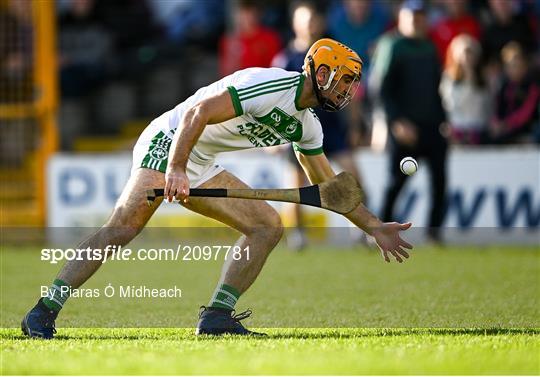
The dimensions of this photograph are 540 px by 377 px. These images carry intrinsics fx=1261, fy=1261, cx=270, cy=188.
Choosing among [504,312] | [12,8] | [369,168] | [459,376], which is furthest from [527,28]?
[459,376]

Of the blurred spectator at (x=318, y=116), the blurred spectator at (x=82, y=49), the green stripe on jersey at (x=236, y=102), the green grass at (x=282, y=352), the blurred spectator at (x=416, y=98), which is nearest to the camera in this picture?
the green grass at (x=282, y=352)

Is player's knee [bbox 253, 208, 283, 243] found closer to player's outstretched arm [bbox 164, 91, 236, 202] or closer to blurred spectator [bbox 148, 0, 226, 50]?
player's outstretched arm [bbox 164, 91, 236, 202]

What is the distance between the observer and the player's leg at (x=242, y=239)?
700 cm

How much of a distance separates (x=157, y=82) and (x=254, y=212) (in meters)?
9.19

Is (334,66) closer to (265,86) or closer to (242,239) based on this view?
(265,86)

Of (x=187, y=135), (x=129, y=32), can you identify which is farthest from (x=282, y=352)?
(x=129, y=32)

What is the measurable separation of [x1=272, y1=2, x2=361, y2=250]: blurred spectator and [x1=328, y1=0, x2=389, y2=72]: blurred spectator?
6.13 ft

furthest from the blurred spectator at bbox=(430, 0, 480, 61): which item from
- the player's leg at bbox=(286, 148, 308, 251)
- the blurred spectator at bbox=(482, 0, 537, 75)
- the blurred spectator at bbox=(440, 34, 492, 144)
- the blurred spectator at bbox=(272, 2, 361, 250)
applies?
the player's leg at bbox=(286, 148, 308, 251)

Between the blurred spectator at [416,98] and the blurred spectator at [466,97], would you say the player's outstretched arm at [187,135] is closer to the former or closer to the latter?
the blurred spectator at [416,98]

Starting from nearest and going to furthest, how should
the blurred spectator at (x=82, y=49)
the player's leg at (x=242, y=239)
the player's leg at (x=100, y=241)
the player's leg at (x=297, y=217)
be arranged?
the player's leg at (x=100, y=241) → the player's leg at (x=242, y=239) → the player's leg at (x=297, y=217) → the blurred spectator at (x=82, y=49)

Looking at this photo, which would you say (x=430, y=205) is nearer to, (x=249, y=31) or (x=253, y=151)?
(x=253, y=151)

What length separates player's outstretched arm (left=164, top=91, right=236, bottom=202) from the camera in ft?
21.4

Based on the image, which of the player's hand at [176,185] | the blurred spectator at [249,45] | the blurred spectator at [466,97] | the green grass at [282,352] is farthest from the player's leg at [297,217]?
the player's hand at [176,185]

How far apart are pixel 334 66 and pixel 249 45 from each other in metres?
7.71
